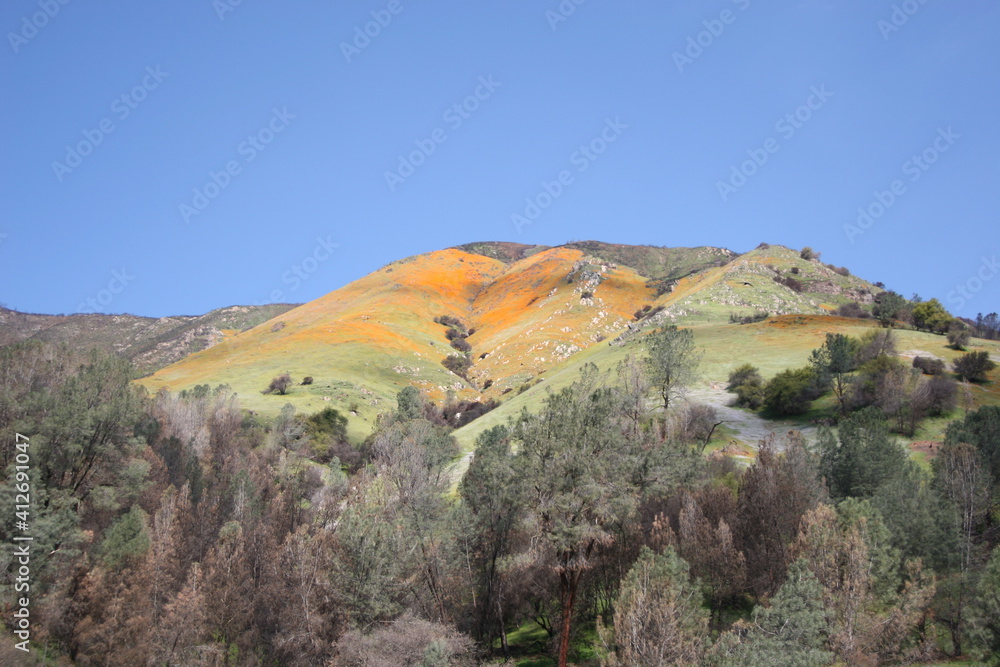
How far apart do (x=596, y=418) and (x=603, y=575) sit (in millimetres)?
9431

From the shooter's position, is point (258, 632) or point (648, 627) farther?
point (258, 632)

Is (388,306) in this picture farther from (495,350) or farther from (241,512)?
(241,512)

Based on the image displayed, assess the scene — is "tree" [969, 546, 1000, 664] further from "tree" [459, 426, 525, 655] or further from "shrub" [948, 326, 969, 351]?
"shrub" [948, 326, 969, 351]

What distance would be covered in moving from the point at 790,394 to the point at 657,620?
41.6 meters

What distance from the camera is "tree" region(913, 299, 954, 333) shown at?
78.4 m

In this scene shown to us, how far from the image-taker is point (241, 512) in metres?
43.4

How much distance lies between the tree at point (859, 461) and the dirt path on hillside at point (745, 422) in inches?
332

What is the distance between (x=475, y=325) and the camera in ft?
453

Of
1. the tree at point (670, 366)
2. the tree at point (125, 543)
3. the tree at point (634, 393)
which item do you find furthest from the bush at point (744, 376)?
the tree at point (125, 543)

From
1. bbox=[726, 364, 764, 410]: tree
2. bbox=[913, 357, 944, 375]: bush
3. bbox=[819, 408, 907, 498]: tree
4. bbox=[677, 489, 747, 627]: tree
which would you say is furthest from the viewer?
bbox=[726, 364, 764, 410]: tree

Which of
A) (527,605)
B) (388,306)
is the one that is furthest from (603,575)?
(388,306)

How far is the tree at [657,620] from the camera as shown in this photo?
661 inches

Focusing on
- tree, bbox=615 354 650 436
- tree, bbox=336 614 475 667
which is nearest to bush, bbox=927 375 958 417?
tree, bbox=615 354 650 436

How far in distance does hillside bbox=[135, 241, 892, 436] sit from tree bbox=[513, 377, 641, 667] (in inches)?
1950
